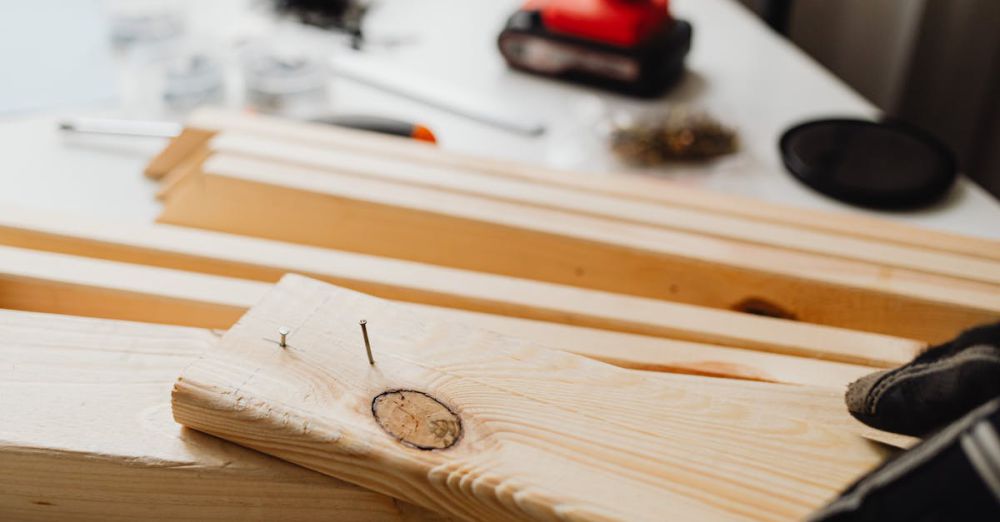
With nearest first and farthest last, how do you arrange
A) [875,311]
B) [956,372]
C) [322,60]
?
[956,372]
[875,311]
[322,60]

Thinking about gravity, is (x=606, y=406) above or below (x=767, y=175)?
above

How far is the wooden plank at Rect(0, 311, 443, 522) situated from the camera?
1.57ft

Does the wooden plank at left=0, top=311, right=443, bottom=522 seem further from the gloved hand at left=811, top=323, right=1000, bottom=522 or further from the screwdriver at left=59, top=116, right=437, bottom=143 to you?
the screwdriver at left=59, top=116, right=437, bottom=143

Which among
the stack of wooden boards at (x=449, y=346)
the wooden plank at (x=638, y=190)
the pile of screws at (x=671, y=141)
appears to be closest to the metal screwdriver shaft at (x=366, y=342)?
the stack of wooden boards at (x=449, y=346)

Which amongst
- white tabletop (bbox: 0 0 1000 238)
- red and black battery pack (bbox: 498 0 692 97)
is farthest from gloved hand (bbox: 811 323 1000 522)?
red and black battery pack (bbox: 498 0 692 97)

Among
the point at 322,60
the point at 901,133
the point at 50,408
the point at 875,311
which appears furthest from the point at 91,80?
the point at 901,133

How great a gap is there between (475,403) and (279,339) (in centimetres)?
13

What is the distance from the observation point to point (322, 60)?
136 centimetres

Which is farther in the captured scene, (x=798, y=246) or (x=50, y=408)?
(x=798, y=246)

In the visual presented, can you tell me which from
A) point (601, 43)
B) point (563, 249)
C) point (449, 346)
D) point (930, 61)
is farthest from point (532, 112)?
point (930, 61)

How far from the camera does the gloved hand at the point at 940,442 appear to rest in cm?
31

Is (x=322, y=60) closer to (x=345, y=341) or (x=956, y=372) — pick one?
(x=345, y=341)

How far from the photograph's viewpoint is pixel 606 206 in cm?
83

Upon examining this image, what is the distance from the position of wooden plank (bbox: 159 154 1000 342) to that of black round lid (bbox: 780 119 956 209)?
15.7 inches
